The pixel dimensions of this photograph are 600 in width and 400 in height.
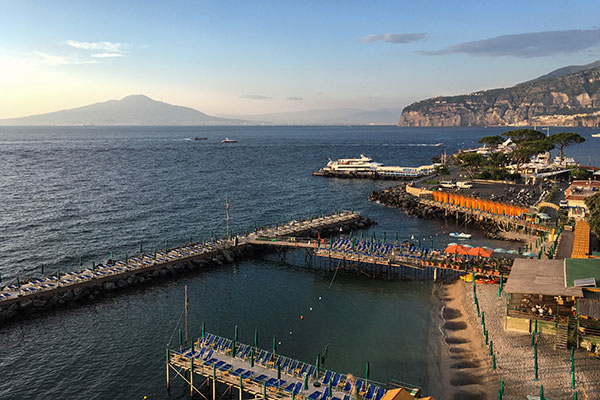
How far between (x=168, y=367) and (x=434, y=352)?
1817cm

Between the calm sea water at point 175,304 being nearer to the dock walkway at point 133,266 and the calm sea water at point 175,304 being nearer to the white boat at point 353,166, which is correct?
the dock walkway at point 133,266

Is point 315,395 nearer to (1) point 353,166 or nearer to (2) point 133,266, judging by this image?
(2) point 133,266

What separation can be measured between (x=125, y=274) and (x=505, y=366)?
1378 inches

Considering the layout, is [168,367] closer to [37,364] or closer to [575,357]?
[37,364]

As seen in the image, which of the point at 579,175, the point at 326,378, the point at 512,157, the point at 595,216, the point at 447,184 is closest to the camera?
the point at 326,378

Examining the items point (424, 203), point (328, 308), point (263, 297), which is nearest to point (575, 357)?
point (328, 308)

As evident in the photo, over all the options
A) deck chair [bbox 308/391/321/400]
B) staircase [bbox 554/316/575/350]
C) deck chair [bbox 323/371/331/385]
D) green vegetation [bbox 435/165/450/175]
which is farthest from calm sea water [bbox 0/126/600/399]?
green vegetation [bbox 435/165/450/175]

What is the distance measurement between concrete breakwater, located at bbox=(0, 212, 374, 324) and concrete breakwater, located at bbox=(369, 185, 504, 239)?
71.5 feet

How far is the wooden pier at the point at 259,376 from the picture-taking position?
24.8 meters

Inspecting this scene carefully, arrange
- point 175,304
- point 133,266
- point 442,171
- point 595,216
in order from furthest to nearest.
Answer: point 442,171
point 133,266
point 595,216
point 175,304

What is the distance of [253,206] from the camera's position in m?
83.0

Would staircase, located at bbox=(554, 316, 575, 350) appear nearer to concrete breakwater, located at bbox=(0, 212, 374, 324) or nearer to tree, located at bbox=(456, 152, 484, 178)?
concrete breakwater, located at bbox=(0, 212, 374, 324)

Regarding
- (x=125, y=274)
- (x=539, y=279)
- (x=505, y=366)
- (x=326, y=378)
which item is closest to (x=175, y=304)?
(x=125, y=274)

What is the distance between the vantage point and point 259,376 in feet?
86.4
